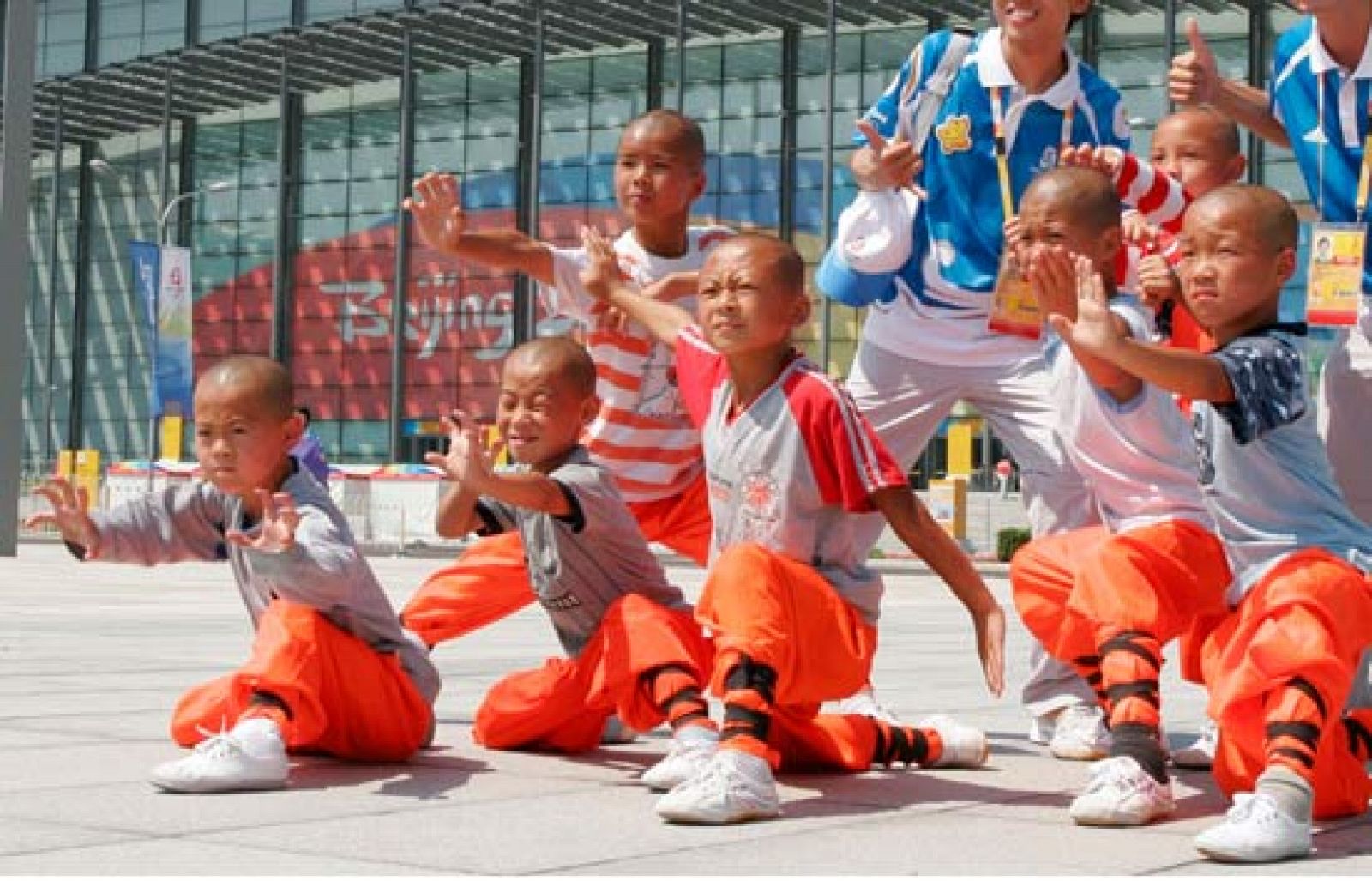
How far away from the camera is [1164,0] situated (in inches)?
1665

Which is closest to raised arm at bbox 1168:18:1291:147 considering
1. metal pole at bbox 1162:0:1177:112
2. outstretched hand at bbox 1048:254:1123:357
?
outstretched hand at bbox 1048:254:1123:357

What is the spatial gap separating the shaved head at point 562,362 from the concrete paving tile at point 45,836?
185 centimetres

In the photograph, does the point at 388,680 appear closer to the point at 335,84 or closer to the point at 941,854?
the point at 941,854

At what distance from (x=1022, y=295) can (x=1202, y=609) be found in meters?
1.23

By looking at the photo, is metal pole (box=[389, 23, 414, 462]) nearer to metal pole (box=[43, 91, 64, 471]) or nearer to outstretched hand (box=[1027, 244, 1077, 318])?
metal pole (box=[43, 91, 64, 471])

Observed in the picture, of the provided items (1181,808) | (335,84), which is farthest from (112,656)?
(335,84)

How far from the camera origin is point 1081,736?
6.11 metres

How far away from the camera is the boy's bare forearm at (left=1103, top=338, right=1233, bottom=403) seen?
461 cm

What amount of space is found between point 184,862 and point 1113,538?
2295 mm

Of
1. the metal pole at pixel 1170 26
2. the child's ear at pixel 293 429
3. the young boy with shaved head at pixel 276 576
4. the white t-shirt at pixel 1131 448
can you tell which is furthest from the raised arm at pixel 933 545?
the metal pole at pixel 1170 26

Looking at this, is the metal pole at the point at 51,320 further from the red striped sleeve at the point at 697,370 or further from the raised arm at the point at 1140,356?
the raised arm at the point at 1140,356

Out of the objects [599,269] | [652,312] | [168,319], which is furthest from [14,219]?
[652,312]

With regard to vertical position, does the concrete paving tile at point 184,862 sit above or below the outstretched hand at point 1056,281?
below

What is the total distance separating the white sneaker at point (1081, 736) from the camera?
19.9 ft
